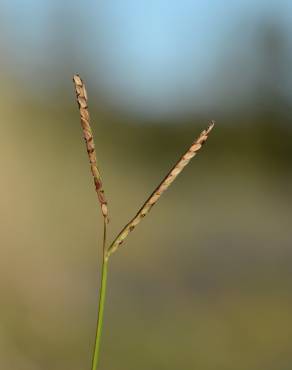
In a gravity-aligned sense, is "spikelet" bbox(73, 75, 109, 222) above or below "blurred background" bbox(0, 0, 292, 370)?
above

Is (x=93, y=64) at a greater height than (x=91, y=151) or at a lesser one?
lesser

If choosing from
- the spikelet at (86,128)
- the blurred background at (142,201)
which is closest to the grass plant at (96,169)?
Result: the spikelet at (86,128)

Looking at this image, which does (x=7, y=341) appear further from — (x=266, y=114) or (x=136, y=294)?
(x=266, y=114)

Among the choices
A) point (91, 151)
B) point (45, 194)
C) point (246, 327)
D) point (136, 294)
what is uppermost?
point (91, 151)

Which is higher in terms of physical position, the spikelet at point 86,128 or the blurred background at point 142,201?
the spikelet at point 86,128

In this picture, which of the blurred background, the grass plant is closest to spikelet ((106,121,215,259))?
the grass plant

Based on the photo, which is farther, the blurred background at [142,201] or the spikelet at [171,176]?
the blurred background at [142,201]

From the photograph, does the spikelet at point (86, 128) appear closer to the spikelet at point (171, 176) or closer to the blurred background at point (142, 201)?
the spikelet at point (171, 176)

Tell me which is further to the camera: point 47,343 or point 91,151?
point 47,343

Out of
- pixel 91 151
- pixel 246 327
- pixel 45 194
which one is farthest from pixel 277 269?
pixel 91 151

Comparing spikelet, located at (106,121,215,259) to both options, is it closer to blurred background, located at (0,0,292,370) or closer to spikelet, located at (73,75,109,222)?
spikelet, located at (73,75,109,222)

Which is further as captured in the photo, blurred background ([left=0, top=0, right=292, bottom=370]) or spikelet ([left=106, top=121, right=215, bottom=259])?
blurred background ([left=0, top=0, right=292, bottom=370])
